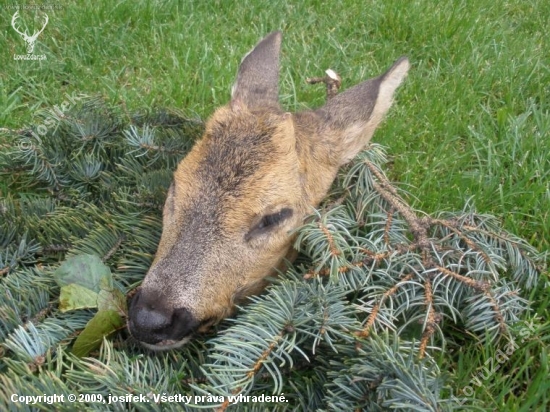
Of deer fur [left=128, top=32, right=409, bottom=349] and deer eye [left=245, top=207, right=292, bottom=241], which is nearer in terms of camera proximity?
deer fur [left=128, top=32, right=409, bottom=349]

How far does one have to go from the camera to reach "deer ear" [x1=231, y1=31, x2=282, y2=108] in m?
3.08

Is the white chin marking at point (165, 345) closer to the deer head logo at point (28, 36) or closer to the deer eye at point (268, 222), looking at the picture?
the deer eye at point (268, 222)

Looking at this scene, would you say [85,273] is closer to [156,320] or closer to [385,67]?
[156,320]

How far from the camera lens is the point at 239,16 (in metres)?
5.72

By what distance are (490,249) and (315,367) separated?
98 centimetres

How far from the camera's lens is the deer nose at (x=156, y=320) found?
87.2 inches

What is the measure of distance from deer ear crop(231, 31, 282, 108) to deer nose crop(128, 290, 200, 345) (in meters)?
1.09

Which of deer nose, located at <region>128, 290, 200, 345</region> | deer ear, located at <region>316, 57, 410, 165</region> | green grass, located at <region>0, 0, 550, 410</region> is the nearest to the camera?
deer nose, located at <region>128, 290, 200, 345</region>

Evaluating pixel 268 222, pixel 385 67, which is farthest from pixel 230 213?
pixel 385 67

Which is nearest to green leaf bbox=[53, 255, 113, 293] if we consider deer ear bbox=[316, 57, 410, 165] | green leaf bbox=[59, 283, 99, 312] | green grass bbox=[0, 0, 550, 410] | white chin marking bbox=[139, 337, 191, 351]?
green leaf bbox=[59, 283, 99, 312]

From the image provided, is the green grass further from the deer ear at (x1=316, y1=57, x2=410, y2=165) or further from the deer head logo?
the deer ear at (x1=316, y1=57, x2=410, y2=165)

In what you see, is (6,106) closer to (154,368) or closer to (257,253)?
(257,253)

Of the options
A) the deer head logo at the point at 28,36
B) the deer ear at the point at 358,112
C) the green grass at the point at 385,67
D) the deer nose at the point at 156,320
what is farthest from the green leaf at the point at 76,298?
the deer head logo at the point at 28,36

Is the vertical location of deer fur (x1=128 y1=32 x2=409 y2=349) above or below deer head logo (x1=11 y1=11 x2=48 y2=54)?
above
